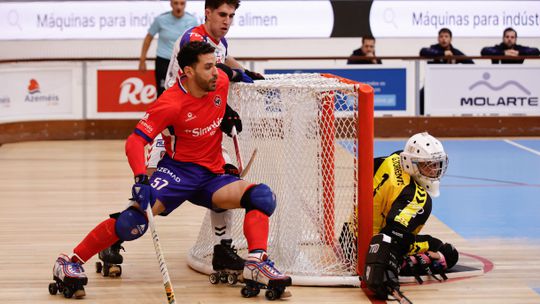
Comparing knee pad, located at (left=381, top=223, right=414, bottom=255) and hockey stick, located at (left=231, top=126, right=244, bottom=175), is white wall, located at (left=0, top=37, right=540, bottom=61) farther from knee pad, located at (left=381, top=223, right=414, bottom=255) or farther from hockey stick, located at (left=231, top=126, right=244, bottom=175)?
knee pad, located at (left=381, top=223, right=414, bottom=255)

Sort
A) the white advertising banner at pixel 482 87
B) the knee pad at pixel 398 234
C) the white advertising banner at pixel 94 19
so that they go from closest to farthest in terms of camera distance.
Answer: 1. the knee pad at pixel 398 234
2. the white advertising banner at pixel 482 87
3. the white advertising banner at pixel 94 19

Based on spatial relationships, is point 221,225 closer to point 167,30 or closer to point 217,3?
point 217,3

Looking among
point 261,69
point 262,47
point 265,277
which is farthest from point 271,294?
point 262,47

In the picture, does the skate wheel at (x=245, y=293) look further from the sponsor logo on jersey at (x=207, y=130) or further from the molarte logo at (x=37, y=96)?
the molarte logo at (x=37, y=96)

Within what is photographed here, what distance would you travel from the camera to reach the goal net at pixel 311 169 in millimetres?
6914

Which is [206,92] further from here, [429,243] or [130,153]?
[429,243]

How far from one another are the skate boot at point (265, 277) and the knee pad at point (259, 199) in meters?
0.27

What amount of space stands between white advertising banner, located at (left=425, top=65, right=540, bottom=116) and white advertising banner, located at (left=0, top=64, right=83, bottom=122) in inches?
193

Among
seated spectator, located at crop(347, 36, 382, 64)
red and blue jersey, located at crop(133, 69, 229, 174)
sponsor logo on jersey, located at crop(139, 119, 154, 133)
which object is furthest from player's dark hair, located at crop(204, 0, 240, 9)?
seated spectator, located at crop(347, 36, 382, 64)

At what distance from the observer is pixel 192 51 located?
21.8 feet

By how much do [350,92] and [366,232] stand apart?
2.90ft

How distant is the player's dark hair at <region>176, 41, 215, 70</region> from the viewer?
664cm

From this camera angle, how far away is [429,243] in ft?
23.8

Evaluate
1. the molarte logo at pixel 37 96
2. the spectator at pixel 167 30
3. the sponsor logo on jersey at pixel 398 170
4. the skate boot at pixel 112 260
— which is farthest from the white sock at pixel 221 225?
the molarte logo at pixel 37 96
